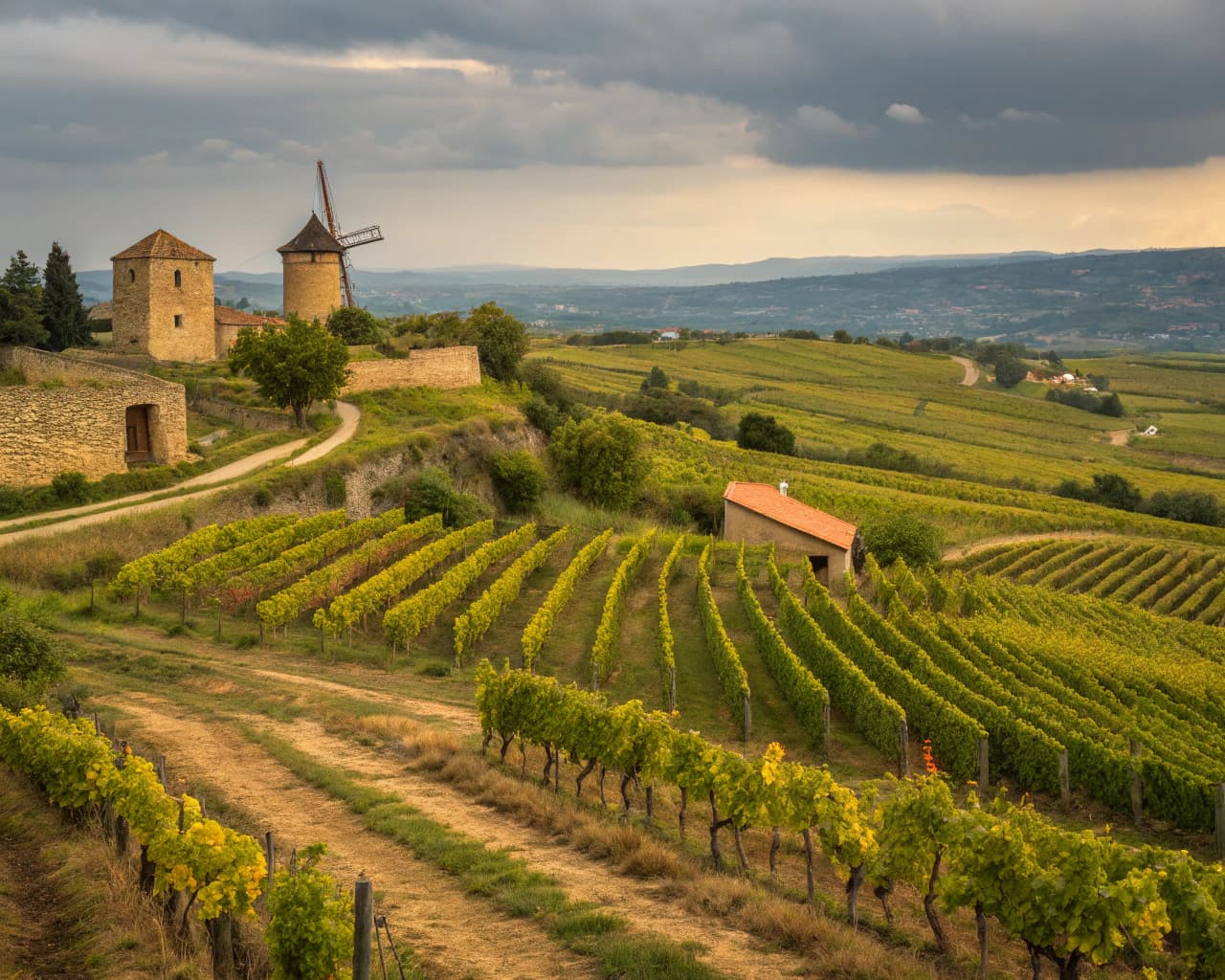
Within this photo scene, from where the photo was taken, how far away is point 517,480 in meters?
46.3

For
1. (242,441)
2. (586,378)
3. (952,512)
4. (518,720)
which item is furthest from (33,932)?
(586,378)

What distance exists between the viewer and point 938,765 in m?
22.3

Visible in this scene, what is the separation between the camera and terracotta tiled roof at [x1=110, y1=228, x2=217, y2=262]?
150 feet

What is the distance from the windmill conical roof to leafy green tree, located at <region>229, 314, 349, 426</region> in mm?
19423

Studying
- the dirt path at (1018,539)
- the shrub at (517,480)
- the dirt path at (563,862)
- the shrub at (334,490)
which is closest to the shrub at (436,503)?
the shrub at (334,490)

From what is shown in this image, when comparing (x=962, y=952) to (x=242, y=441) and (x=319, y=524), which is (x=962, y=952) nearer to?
(x=319, y=524)

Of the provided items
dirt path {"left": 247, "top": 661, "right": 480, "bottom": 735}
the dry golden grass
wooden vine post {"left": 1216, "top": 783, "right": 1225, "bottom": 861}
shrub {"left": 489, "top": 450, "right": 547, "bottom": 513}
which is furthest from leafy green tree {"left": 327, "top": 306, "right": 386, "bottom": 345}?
wooden vine post {"left": 1216, "top": 783, "right": 1225, "bottom": 861}

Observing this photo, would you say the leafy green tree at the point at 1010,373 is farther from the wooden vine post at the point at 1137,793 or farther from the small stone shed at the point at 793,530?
the wooden vine post at the point at 1137,793

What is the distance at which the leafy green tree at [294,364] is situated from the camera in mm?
40938

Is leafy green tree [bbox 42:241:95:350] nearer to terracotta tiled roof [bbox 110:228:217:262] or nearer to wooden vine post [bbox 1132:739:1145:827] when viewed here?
terracotta tiled roof [bbox 110:228:217:262]

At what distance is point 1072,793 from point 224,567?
19659 millimetres

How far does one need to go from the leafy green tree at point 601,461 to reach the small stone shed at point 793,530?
577 centimetres

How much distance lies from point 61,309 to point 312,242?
16145mm

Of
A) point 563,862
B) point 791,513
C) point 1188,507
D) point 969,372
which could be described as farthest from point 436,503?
point 969,372
